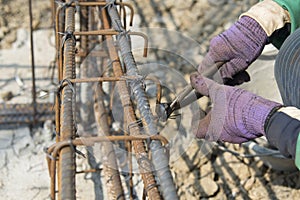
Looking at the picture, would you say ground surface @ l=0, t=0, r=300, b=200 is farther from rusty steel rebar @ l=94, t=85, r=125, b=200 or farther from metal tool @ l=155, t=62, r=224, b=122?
rusty steel rebar @ l=94, t=85, r=125, b=200

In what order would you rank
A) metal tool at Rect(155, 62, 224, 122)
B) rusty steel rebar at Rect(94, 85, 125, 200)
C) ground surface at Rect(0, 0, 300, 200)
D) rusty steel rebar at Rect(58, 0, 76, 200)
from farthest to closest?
1. ground surface at Rect(0, 0, 300, 200)
2. rusty steel rebar at Rect(94, 85, 125, 200)
3. metal tool at Rect(155, 62, 224, 122)
4. rusty steel rebar at Rect(58, 0, 76, 200)

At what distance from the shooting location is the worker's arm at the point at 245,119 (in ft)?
5.57

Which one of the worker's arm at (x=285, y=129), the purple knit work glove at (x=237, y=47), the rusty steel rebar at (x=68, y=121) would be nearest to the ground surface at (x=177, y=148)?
the purple knit work glove at (x=237, y=47)

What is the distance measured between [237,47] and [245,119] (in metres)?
0.42

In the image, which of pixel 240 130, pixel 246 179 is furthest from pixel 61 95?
pixel 246 179

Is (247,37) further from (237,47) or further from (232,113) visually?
(232,113)

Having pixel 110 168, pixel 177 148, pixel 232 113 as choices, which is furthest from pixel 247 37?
pixel 110 168

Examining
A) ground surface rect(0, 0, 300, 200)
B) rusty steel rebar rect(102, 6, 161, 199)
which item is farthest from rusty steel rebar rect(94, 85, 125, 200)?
rusty steel rebar rect(102, 6, 161, 199)

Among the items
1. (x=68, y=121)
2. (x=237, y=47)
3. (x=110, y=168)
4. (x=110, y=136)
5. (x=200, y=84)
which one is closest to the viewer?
(x=110, y=136)

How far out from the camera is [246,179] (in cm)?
325

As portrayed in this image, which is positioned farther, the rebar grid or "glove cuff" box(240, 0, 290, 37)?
"glove cuff" box(240, 0, 290, 37)

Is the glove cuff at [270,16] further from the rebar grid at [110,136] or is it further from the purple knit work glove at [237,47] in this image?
the rebar grid at [110,136]

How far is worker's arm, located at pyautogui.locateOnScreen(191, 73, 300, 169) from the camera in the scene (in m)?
1.70

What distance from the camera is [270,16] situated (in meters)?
2.12
